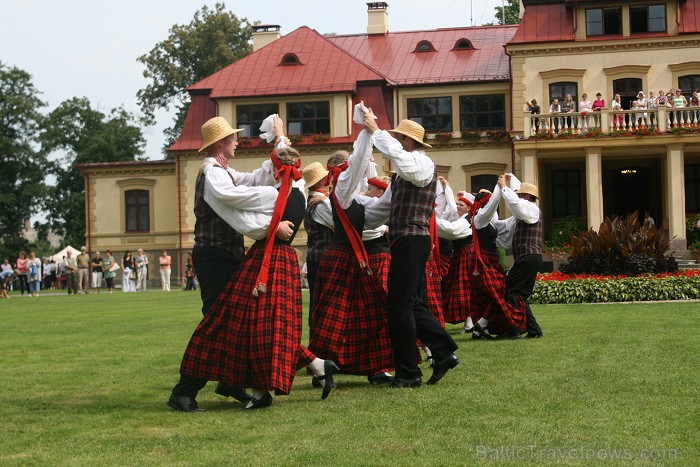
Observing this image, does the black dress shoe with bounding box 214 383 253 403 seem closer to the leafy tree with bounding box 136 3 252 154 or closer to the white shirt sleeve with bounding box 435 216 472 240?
the white shirt sleeve with bounding box 435 216 472 240

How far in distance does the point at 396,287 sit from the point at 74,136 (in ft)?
205

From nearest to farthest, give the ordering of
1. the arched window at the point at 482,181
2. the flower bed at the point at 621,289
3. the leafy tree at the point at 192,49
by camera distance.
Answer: the flower bed at the point at 621,289 < the arched window at the point at 482,181 < the leafy tree at the point at 192,49

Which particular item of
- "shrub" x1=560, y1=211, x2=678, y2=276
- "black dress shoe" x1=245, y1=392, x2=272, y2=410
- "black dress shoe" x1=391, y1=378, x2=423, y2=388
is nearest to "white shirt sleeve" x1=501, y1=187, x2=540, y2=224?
"black dress shoe" x1=391, y1=378, x2=423, y2=388

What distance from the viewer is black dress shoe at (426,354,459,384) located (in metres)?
9.50

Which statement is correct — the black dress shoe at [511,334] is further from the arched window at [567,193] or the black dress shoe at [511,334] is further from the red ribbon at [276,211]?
the arched window at [567,193]

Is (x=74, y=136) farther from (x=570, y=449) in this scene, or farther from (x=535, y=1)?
(x=570, y=449)

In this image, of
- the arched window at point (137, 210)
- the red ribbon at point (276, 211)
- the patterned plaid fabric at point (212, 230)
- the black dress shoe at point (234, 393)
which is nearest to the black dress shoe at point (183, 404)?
the black dress shoe at point (234, 393)

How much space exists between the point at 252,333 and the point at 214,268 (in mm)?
763

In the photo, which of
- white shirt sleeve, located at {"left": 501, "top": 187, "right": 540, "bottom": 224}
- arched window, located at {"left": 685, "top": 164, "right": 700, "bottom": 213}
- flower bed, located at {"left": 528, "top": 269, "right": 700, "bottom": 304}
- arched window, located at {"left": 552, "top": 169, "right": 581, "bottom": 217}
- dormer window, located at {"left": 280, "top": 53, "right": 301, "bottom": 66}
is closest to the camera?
white shirt sleeve, located at {"left": 501, "top": 187, "right": 540, "bottom": 224}

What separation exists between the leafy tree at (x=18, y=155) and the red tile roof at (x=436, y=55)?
21.9m

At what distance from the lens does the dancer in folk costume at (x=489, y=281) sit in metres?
14.1

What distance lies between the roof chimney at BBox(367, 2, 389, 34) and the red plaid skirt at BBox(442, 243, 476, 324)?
3788 centimetres

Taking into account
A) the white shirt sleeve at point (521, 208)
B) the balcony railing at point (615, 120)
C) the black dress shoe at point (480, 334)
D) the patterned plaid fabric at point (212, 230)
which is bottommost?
the black dress shoe at point (480, 334)

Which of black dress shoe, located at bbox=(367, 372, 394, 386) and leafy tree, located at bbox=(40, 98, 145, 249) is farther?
leafy tree, located at bbox=(40, 98, 145, 249)
